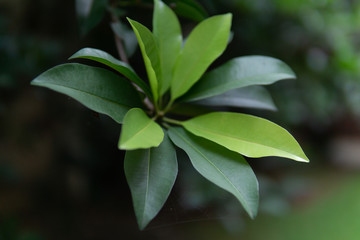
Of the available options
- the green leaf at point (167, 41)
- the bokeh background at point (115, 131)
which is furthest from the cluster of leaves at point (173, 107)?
the bokeh background at point (115, 131)

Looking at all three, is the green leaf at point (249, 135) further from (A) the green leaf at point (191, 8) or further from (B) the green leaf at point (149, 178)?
(A) the green leaf at point (191, 8)

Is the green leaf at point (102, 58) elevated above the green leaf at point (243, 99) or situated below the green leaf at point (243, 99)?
above

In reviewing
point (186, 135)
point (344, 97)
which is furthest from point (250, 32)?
point (186, 135)

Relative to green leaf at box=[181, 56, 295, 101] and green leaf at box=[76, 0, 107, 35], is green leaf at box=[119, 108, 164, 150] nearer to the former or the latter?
green leaf at box=[181, 56, 295, 101]

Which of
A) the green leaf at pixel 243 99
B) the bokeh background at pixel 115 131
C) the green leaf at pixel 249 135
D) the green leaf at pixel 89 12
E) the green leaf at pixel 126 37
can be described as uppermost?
the green leaf at pixel 89 12

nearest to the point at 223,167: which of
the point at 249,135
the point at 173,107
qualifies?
the point at 249,135

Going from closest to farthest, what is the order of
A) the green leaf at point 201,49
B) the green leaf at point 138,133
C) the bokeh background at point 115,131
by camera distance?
1. the green leaf at point 138,133
2. the green leaf at point 201,49
3. the bokeh background at point 115,131

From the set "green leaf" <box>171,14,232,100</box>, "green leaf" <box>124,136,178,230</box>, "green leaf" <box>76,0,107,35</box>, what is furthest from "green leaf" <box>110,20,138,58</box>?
"green leaf" <box>124,136,178,230</box>
